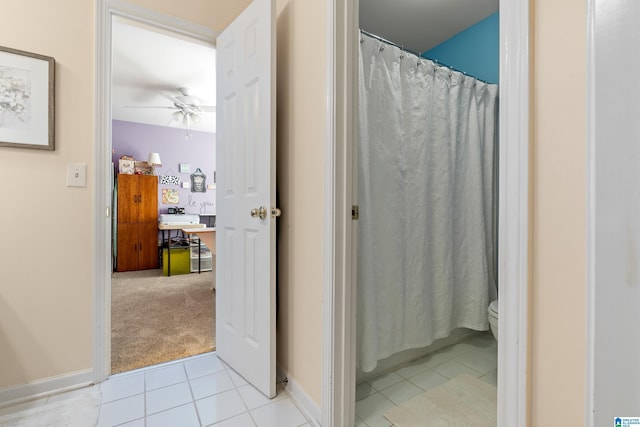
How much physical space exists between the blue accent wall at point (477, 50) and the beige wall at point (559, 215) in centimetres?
Result: 199

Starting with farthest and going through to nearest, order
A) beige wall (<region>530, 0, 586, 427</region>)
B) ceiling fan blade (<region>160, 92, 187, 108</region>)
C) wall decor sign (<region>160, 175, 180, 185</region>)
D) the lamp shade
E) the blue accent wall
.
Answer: wall decor sign (<region>160, 175, 180, 185</region>), the lamp shade, ceiling fan blade (<region>160, 92, 187, 108</region>), the blue accent wall, beige wall (<region>530, 0, 586, 427</region>)

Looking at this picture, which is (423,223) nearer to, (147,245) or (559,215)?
(559,215)

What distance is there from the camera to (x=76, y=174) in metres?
1.56

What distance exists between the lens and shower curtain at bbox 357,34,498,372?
63.7 inches

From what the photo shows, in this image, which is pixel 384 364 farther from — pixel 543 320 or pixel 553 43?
pixel 553 43

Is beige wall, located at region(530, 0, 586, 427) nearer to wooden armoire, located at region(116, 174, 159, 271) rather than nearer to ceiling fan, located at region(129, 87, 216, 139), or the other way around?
ceiling fan, located at region(129, 87, 216, 139)

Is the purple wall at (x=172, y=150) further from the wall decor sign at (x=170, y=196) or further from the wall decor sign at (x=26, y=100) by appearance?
the wall decor sign at (x=26, y=100)

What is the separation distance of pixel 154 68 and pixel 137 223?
2563mm

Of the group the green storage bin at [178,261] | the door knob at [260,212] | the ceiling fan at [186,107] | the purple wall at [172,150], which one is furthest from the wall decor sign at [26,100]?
the purple wall at [172,150]

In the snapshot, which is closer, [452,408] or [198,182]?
[452,408]

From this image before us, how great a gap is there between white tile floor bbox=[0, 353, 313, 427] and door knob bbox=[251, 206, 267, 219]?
3.07 feet

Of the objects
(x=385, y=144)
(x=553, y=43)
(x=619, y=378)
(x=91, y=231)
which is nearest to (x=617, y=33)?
(x=553, y=43)

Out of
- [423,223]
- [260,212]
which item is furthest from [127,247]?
[423,223]

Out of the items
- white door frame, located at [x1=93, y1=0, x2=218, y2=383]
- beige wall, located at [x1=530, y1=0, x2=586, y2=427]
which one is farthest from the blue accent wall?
white door frame, located at [x1=93, y1=0, x2=218, y2=383]
